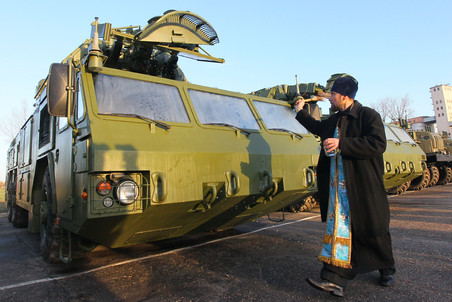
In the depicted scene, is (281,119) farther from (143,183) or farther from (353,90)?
(143,183)

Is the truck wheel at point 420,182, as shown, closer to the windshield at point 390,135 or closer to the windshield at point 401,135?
the windshield at point 401,135

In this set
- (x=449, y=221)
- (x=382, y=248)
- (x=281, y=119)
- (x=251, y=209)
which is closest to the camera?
(x=382, y=248)

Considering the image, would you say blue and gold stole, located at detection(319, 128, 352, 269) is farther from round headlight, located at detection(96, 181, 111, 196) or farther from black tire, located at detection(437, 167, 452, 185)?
black tire, located at detection(437, 167, 452, 185)

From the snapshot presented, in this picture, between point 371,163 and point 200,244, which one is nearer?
point 371,163

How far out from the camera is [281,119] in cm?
447

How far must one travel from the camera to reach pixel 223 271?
10.7 feet

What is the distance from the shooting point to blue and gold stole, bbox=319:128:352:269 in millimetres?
2369

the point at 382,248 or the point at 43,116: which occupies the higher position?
the point at 43,116

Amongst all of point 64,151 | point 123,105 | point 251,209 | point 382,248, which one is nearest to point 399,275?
Result: point 382,248

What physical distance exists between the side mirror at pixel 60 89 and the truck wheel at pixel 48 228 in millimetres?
1217

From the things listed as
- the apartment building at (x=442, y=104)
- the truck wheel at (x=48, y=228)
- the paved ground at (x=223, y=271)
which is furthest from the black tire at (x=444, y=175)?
the apartment building at (x=442, y=104)

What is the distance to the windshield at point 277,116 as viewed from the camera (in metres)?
4.26

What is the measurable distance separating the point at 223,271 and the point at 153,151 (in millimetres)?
1396

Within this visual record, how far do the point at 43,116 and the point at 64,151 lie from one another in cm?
159
